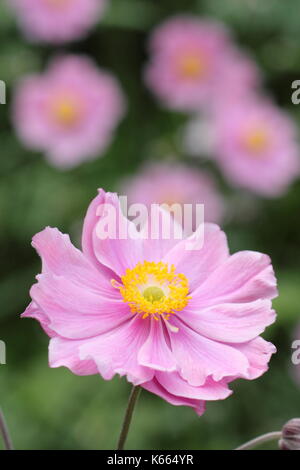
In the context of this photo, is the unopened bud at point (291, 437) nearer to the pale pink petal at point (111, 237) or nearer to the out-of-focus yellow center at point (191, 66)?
the pale pink petal at point (111, 237)

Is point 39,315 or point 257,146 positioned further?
point 257,146

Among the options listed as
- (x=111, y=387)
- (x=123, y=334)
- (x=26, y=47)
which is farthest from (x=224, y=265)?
(x=26, y=47)

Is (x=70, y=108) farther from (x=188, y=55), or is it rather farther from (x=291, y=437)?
(x=291, y=437)

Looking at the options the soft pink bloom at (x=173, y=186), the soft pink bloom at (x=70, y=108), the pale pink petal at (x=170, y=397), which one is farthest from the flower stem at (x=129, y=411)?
the soft pink bloom at (x=70, y=108)

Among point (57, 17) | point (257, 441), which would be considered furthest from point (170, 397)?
point (57, 17)

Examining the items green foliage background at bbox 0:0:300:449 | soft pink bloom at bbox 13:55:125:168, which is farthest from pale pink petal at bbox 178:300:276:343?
soft pink bloom at bbox 13:55:125:168
